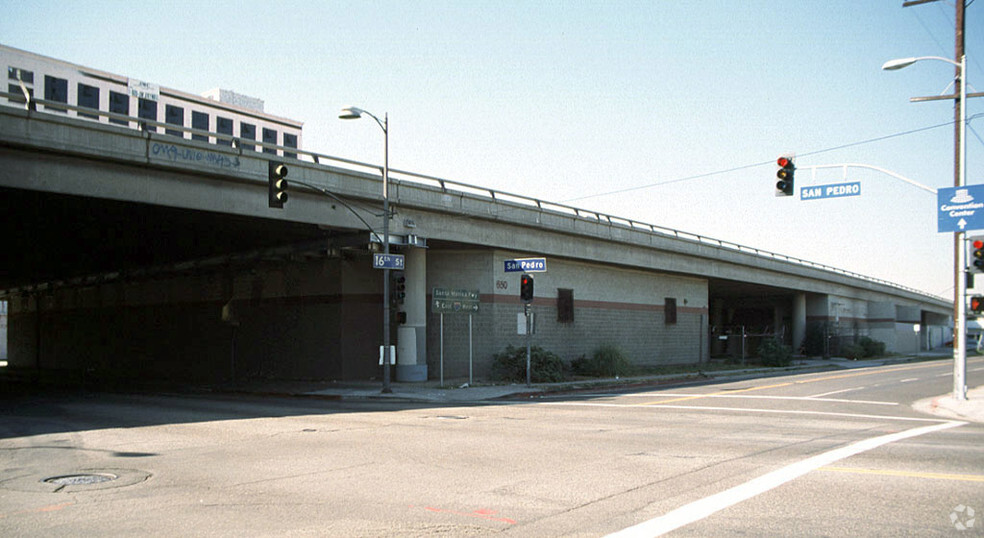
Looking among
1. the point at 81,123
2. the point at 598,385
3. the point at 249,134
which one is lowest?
the point at 598,385

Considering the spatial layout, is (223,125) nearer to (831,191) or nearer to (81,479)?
(831,191)

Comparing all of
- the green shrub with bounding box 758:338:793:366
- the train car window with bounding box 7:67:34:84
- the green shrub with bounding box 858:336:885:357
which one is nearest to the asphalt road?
the green shrub with bounding box 758:338:793:366

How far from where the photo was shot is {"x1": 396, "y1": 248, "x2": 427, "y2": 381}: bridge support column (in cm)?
2938

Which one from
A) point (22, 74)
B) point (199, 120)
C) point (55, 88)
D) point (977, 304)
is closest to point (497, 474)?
point (977, 304)

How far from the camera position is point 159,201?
69.3 feet

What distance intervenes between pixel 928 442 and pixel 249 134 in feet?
241

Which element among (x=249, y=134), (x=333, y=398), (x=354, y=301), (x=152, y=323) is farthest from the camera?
(x=249, y=134)

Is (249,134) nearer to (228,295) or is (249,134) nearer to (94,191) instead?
(228,295)

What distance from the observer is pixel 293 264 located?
32.7 m

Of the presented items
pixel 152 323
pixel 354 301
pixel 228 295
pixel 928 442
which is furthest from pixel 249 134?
pixel 928 442

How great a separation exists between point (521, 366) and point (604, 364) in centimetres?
615

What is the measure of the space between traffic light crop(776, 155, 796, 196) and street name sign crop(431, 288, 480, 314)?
12196mm

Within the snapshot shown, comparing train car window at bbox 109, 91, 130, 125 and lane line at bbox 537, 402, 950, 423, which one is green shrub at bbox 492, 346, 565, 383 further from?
train car window at bbox 109, 91, 130, 125

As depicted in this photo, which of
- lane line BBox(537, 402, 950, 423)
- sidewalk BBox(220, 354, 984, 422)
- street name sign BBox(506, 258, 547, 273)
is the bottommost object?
sidewalk BBox(220, 354, 984, 422)
